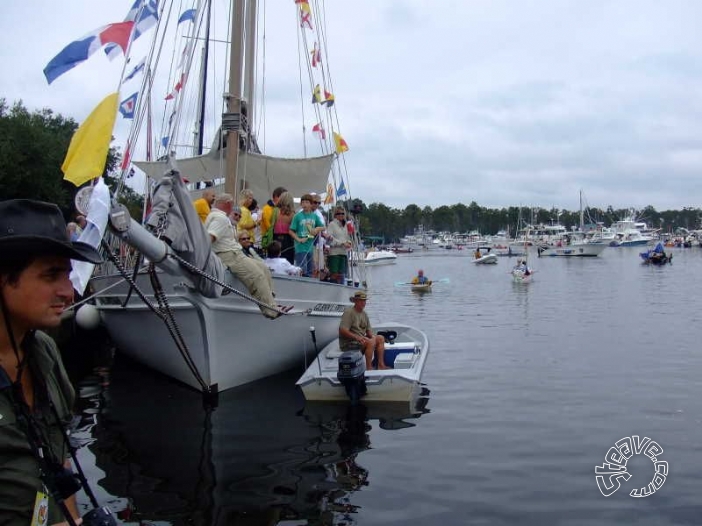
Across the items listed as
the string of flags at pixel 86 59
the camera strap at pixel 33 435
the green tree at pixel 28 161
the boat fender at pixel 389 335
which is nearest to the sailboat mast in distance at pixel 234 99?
the string of flags at pixel 86 59

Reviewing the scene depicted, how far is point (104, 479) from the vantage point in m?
7.45

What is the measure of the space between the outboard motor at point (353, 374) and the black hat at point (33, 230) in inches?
304

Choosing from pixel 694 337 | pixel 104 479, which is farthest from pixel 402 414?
pixel 694 337

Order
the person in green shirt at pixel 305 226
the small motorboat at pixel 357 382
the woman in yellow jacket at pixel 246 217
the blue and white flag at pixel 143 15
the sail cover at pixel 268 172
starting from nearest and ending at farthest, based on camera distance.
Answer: the blue and white flag at pixel 143 15 < the small motorboat at pixel 357 382 < the woman in yellow jacket at pixel 246 217 < the person in green shirt at pixel 305 226 < the sail cover at pixel 268 172

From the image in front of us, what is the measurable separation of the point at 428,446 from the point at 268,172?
7.78 meters

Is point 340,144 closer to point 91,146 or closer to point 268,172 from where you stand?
point 268,172

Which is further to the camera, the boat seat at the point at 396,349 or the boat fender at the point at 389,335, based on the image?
the boat fender at the point at 389,335

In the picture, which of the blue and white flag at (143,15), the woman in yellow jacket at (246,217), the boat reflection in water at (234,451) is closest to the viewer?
the boat reflection in water at (234,451)

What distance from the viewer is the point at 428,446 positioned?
875 centimetres

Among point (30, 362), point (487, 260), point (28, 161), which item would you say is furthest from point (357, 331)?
point (487, 260)

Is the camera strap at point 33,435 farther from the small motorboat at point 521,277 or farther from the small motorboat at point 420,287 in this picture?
the small motorboat at point 521,277

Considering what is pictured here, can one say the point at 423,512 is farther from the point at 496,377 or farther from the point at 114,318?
the point at 114,318

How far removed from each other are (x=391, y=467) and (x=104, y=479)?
3271 millimetres

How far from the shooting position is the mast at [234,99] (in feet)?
41.2
